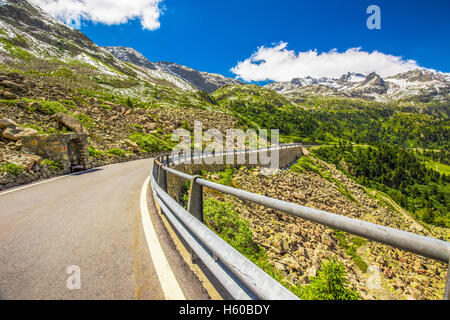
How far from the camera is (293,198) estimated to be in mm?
20000

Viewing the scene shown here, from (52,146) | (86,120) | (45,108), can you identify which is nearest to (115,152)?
(45,108)

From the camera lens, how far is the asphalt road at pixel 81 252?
104 inches

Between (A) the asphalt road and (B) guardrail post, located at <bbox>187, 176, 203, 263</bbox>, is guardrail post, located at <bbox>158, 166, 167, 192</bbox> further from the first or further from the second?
(B) guardrail post, located at <bbox>187, 176, 203, 263</bbox>

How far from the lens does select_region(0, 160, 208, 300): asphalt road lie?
2633mm

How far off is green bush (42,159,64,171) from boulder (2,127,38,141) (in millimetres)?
1698

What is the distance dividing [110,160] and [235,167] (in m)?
12.0

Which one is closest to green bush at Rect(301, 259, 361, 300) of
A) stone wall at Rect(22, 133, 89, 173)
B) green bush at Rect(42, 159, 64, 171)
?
green bush at Rect(42, 159, 64, 171)

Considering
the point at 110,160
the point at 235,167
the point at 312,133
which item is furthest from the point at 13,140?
the point at 312,133

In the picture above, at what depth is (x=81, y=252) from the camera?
3697 mm

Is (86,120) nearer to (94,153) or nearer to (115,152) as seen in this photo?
(115,152)

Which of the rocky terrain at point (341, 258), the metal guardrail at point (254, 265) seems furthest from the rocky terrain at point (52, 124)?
the metal guardrail at point (254, 265)

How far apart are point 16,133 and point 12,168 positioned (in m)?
3.46

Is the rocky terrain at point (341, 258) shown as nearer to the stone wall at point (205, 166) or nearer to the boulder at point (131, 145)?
the stone wall at point (205, 166)
